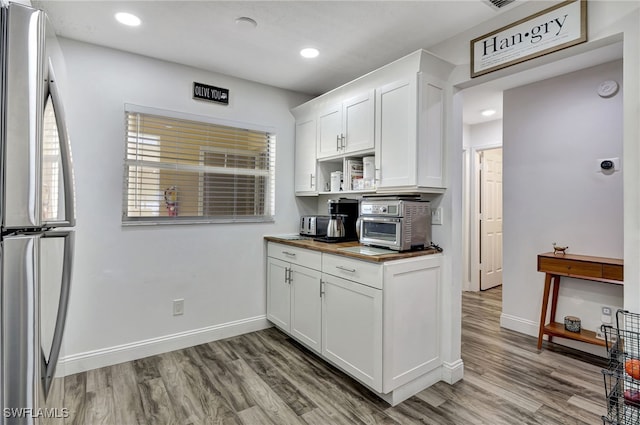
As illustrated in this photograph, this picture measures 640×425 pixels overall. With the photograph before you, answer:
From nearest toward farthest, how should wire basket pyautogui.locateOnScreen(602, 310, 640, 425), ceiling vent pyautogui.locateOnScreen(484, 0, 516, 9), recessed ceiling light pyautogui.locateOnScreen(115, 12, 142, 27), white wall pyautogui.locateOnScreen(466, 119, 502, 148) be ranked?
wire basket pyautogui.locateOnScreen(602, 310, 640, 425), ceiling vent pyautogui.locateOnScreen(484, 0, 516, 9), recessed ceiling light pyautogui.locateOnScreen(115, 12, 142, 27), white wall pyautogui.locateOnScreen(466, 119, 502, 148)

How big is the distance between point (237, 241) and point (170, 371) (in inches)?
48.6

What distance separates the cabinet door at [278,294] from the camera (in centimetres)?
303

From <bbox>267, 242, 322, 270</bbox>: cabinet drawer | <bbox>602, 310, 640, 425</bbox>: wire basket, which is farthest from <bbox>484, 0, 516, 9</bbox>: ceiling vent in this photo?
<bbox>267, 242, 322, 270</bbox>: cabinet drawer

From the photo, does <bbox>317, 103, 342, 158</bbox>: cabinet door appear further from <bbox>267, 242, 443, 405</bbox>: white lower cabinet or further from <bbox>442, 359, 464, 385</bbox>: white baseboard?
<bbox>442, 359, 464, 385</bbox>: white baseboard

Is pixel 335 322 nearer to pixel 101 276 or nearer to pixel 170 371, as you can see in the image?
pixel 170 371

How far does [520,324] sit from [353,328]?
7.10ft

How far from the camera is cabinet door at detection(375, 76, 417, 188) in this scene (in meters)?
2.27

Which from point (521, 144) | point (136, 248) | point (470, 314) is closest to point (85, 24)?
point (136, 248)

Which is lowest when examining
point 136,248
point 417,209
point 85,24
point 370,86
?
point 136,248

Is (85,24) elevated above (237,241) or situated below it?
above

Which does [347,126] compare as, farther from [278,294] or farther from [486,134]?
[486,134]

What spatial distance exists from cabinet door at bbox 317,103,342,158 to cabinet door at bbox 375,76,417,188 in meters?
0.50

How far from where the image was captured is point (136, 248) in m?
2.75

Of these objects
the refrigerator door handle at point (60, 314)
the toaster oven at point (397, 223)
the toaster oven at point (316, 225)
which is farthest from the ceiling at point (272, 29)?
the refrigerator door handle at point (60, 314)
